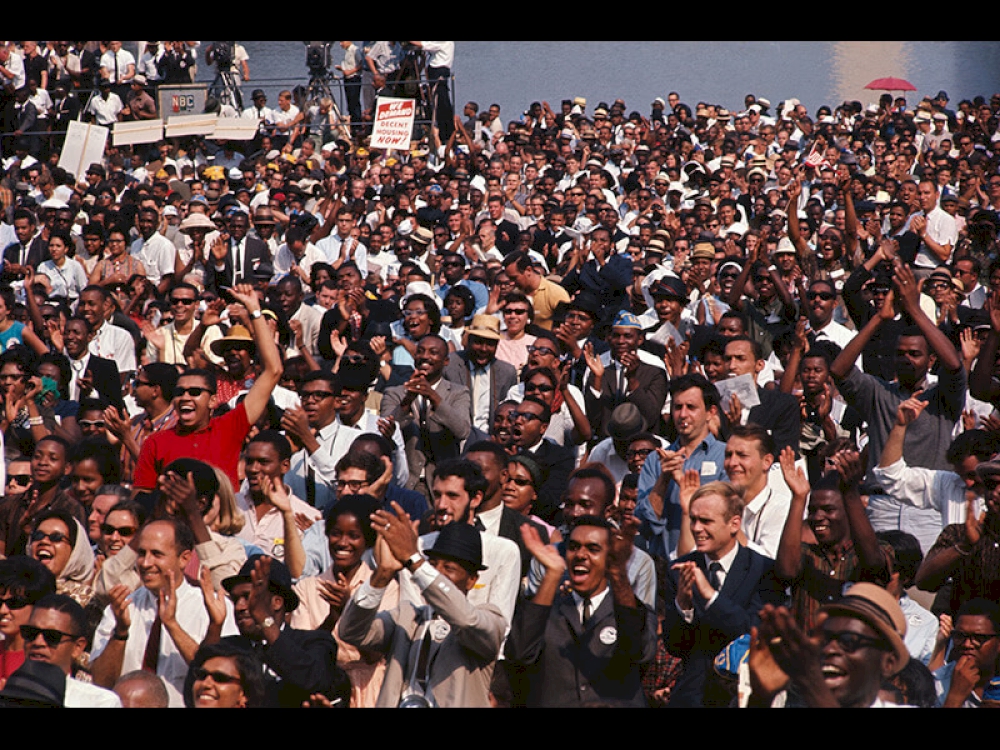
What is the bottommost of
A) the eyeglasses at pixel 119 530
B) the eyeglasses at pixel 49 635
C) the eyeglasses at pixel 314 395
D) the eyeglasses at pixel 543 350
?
the eyeglasses at pixel 49 635

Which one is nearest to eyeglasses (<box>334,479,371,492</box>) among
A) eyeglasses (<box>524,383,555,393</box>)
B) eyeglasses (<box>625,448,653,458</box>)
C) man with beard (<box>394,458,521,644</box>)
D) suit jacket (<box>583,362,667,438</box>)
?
man with beard (<box>394,458,521,644</box>)

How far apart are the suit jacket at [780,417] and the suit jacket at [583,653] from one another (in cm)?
264

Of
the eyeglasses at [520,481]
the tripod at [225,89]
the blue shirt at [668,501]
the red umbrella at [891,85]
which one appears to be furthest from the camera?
the red umbrella at [891,85]

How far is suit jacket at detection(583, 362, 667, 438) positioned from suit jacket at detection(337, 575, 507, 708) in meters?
3.07

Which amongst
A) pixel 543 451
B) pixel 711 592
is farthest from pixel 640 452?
pixel 711 592

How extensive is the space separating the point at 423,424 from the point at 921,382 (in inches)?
108

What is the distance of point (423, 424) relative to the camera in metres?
7.74

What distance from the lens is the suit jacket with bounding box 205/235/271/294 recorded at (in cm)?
1284

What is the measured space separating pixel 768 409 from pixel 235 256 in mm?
7070

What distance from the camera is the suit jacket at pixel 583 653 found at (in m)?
4.73

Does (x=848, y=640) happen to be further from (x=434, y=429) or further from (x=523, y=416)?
(x=434, y=429)

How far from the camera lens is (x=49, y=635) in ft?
16.1

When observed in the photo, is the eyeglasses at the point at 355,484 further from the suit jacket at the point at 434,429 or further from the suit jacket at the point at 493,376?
the suit jacket at the point at 493,376

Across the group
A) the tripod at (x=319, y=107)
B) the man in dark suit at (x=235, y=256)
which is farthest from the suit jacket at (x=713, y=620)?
the tripod at (x=319, y=107)
